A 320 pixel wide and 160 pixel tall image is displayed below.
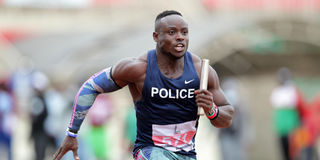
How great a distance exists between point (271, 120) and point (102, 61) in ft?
15.4

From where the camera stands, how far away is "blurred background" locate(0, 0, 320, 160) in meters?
12.8

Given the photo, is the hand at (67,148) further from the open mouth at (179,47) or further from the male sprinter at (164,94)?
the open mouth at (179,47)

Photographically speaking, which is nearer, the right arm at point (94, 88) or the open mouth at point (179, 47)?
the open mouth at point (179, 47)

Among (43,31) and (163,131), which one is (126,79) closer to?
(163,131)

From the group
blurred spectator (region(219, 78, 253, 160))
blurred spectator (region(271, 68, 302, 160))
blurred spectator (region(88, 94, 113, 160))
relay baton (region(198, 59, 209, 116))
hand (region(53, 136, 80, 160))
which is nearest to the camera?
relay baton (region(198, 59, 209, 116))

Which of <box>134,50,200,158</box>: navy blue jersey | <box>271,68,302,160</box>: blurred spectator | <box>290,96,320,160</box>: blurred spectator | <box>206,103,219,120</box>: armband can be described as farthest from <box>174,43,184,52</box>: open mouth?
<box>271,68,302,160</box>: blurred spectator

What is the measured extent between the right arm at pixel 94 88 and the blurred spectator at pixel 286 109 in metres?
7.61

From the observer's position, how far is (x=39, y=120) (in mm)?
12539

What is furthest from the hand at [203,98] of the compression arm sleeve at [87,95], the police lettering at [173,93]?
the compression arm sleeve at [87,95]

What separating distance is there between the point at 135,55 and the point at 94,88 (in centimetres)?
1130

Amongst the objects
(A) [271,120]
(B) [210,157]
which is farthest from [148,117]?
(A) [271,120]

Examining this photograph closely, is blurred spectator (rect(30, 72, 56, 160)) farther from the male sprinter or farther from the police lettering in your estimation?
the police lettering

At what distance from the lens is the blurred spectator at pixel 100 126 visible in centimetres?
1263

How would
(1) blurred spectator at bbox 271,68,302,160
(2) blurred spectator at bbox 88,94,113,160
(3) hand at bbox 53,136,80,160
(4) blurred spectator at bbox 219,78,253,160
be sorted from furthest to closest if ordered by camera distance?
1. (4) blurred spectator at bbox 219,78,253,160
2. (1) blurred spectator at bbox 271,68,302,160
3. (2) blurred spectator at bbox 88,94,113,160
4. (3) hand at bbox 53,136,80,160
